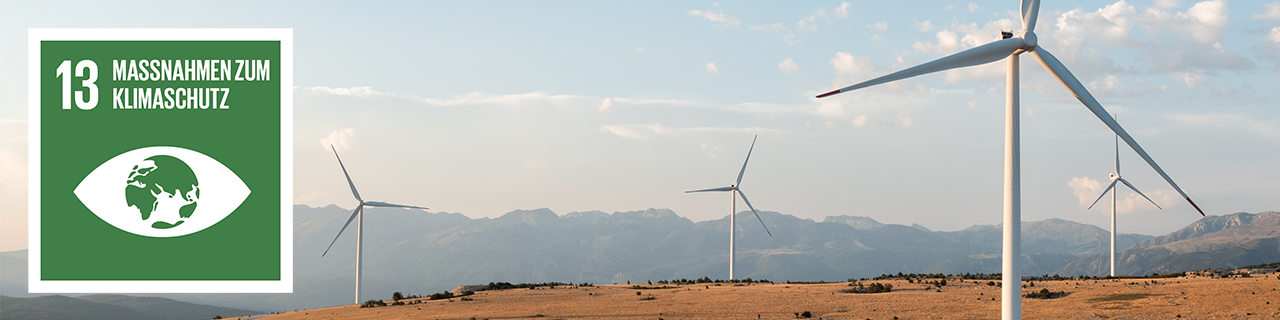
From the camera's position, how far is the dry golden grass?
2484 inches

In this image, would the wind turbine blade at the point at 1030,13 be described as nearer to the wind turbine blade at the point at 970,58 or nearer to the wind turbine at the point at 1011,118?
the wind turbine at the point at 1011,118

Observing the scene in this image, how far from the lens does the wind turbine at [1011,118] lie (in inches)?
1646

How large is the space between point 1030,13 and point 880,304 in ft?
110

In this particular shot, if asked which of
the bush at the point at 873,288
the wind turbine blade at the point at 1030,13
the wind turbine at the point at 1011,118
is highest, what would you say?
the wind turbine blade at the point at 1030,13

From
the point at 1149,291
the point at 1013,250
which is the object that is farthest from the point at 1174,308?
the point at 1013,250

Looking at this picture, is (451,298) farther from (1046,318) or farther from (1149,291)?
(1149,291)

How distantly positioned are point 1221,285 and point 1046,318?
66.2ft

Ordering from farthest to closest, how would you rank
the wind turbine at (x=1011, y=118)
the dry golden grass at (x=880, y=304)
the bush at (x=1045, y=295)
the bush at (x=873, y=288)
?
the bush at (x=873, y=288) < the bush at (x=1045, y=295) < the dry golden grass at (x=880, y=304) < the wind turbine at (x=1011, y=118)

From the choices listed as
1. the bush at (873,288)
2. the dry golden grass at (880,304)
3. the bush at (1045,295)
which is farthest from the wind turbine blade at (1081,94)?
the bush at (873,288)

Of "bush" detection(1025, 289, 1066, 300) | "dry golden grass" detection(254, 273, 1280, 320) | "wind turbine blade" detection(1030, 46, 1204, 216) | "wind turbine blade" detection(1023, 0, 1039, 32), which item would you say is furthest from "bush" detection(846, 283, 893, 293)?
"wind turbine blade" detection(1023, 0, 1039, 32)

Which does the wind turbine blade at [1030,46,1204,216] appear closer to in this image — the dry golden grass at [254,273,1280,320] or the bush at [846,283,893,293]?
the dry golden grass at [254,273,1280,320]

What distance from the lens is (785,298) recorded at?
78.4m

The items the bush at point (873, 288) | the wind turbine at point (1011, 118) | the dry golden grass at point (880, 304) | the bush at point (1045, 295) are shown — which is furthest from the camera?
the bush at point (873, 288)

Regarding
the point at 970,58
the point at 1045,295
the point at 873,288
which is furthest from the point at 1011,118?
the point at 873,288
